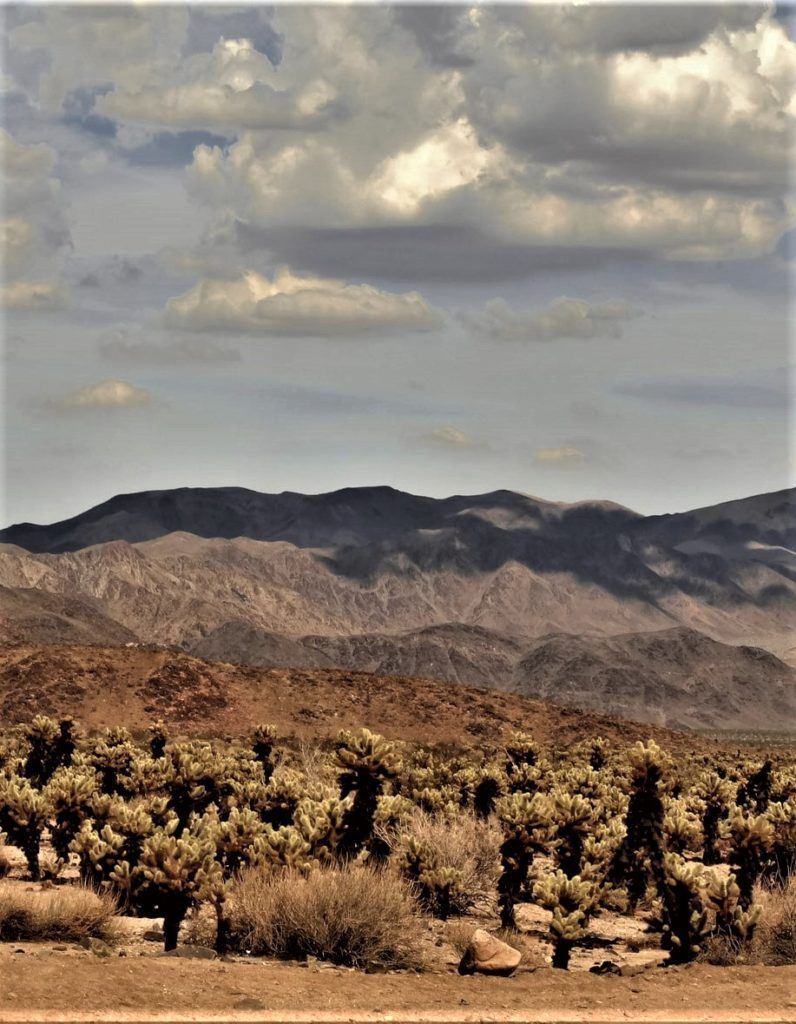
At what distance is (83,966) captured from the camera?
14.2 metres

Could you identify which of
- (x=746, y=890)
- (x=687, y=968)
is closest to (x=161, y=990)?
(x=687, y=968)

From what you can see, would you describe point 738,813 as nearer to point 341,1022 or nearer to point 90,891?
point 341,1022

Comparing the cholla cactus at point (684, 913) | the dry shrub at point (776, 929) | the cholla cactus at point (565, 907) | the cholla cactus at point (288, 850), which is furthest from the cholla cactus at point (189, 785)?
the dry shrub at point (776, 929)

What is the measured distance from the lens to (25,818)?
21859mm

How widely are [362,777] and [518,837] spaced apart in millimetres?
2544

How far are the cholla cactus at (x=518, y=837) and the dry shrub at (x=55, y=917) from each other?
19.3 feet

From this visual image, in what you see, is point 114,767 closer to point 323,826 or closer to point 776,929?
point 323,826

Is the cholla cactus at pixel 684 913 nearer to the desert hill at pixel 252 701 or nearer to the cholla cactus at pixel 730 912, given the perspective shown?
the cholla cactus at pixel 730 912

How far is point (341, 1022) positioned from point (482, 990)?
270cm

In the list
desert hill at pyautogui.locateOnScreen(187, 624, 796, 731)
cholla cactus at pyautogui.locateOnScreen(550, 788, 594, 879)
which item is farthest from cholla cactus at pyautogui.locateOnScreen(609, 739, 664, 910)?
desert hill at pyautogui.locateOnScreen(187, 624, 796, 731)

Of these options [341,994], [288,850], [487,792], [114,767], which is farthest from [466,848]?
[114,767]

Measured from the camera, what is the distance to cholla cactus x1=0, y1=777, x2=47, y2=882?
71.7ft

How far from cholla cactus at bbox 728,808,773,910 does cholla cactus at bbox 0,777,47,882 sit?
1134 cm

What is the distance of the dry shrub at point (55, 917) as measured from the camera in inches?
656
